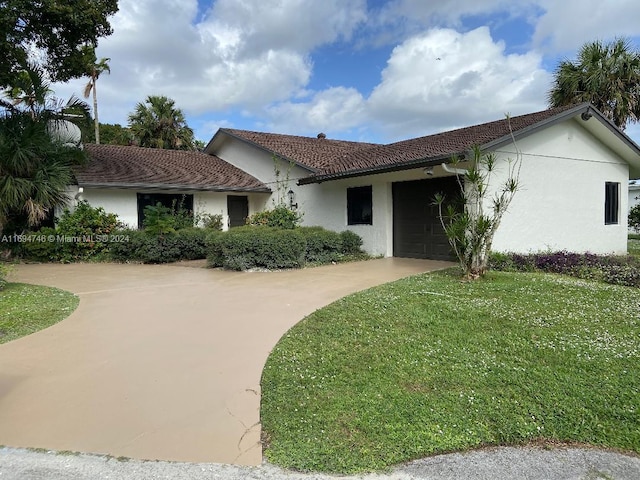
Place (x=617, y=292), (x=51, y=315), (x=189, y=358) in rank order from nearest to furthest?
(x=189, y=358) → (x=51, y=315) → (x=617, y=292)

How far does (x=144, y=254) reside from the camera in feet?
43.6

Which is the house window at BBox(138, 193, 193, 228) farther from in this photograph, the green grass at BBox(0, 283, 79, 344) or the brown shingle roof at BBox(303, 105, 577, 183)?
the green grass at BBox(0, 283, 79, 344)

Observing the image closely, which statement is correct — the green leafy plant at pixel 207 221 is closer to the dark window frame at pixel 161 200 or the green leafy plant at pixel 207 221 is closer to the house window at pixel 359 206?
the dark window frame at pixel 161 200

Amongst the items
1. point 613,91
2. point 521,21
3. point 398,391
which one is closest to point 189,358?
point 398,391

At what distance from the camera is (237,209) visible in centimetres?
1834

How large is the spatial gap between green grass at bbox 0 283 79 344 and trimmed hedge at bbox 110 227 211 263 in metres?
4.33

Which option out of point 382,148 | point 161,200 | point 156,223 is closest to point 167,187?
point 161,200

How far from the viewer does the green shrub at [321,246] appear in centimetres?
1208

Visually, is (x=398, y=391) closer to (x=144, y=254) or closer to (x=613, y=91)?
(x=144, y=254)

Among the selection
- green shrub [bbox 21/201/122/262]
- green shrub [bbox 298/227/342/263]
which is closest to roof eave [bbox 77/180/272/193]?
green shrub [bbox 21/201/122/262]

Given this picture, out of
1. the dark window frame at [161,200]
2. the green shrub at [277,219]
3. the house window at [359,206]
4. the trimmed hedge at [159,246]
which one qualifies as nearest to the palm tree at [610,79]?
the house window at [359,206]

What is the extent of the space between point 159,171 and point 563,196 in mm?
14380

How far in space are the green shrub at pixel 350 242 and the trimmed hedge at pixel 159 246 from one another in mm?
4375

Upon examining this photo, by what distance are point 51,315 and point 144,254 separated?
6.89 m
